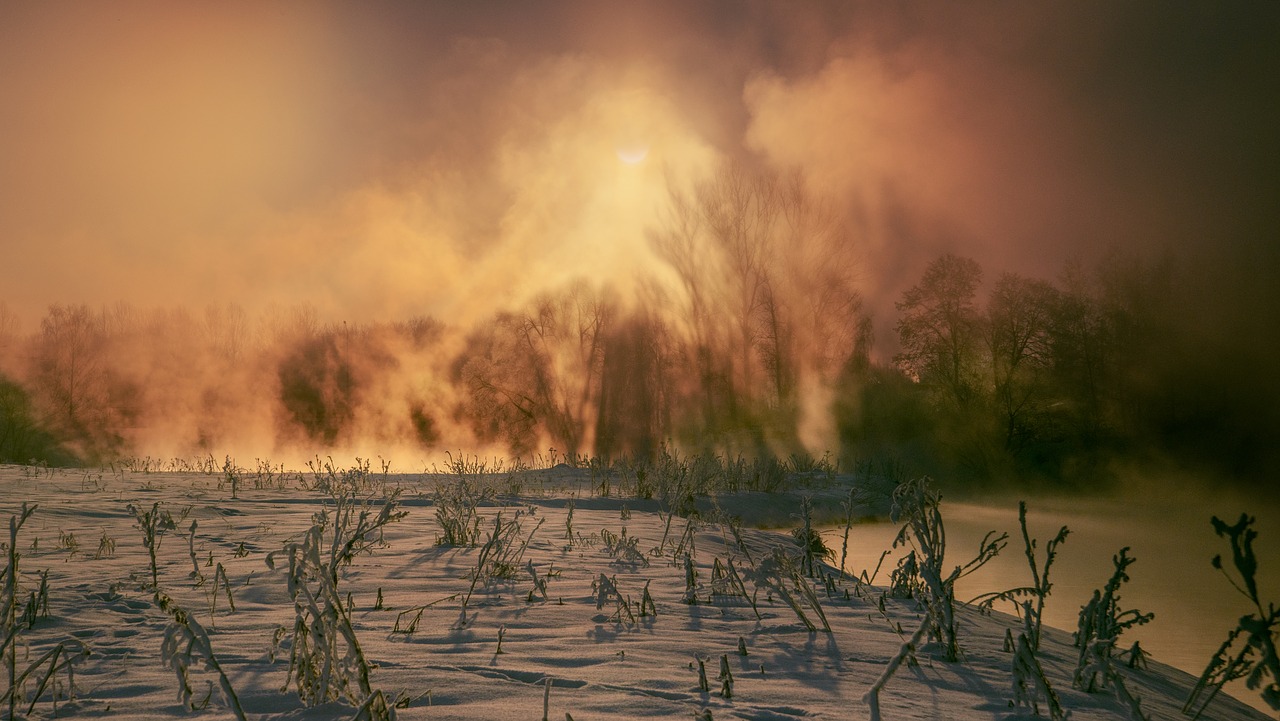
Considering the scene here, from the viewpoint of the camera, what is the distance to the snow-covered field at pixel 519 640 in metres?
1.99

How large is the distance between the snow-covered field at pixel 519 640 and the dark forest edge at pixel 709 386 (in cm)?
1738

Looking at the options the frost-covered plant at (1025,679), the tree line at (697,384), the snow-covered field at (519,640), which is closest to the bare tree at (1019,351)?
the tree line at (697,384)

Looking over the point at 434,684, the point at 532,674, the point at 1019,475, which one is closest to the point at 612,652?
the point at 532,674

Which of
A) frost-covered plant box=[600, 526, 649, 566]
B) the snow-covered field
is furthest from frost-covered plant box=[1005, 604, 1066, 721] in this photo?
frost-covered plant box=[600, 526, 649, 566]

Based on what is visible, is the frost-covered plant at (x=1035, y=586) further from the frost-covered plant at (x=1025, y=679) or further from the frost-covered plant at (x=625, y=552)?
the frost-covered plant at (x=625, y=552)

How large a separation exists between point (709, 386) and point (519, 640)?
2448 centimetres

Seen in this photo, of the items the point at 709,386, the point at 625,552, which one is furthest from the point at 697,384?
the point at 625,552

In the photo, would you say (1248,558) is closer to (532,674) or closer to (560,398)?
(532,674)

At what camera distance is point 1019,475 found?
21.2 meters

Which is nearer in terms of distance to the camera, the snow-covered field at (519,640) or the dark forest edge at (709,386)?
the snow-covered field at (519,640)

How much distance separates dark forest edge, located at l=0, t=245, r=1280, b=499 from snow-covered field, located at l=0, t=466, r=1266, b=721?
1738 centimetres

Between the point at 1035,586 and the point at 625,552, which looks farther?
the point at 625,552

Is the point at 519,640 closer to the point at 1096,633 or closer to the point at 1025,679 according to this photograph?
the point at 1025,679

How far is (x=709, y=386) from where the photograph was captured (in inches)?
1059
